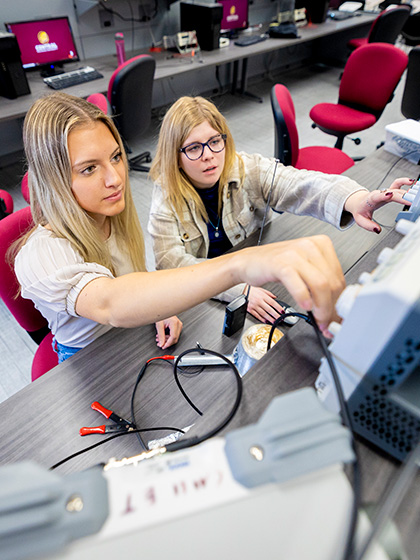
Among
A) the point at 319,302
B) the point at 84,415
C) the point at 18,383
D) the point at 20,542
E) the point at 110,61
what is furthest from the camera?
the point at 110,61

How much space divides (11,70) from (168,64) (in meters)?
1.33

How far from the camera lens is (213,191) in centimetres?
130

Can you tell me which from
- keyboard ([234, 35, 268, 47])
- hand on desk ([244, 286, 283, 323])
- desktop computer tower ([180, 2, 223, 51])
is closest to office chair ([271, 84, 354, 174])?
hand on desk ([244, 286, 283, 323])

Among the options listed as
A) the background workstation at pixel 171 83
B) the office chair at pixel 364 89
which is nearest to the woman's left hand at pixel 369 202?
the background workstation at pixel 171 83

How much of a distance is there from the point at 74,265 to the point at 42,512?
1.89 feet

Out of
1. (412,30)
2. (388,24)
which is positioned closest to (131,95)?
(388,24)

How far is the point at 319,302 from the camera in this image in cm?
44

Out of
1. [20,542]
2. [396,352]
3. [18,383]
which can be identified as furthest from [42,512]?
[18,383]

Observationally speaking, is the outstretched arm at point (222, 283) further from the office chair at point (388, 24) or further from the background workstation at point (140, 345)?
the office chair at point (388, 24)

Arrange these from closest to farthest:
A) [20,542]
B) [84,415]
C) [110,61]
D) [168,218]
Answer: [20,542] → [84,415] → [168,218] → [110,61]

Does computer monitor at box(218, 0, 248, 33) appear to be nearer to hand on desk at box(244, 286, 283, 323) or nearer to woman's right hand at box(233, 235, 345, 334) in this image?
hand on desk at box(244, 286, 283, 323)

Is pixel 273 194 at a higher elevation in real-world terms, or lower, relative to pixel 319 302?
lower

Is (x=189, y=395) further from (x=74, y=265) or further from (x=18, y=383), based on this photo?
(x=18, y=383)

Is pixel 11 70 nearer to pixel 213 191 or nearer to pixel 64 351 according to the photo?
pixel 213 191
